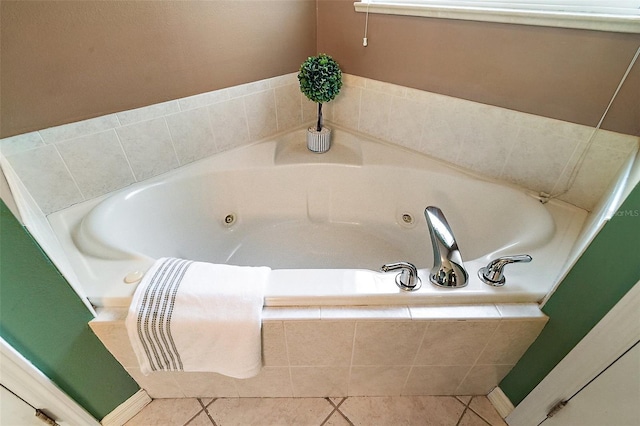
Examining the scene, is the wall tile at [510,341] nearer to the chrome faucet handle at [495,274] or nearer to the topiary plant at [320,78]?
the chrome faucet handle at [495,274]

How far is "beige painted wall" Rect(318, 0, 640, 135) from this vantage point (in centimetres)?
93

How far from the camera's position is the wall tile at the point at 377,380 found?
3.20 feet

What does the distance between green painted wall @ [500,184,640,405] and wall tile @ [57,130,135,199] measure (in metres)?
1.51

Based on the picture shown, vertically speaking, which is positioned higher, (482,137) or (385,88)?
(385,88)

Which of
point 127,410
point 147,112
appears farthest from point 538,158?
point 127,410

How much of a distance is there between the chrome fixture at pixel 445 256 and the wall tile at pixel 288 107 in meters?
1.07

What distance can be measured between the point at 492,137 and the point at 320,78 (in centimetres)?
79

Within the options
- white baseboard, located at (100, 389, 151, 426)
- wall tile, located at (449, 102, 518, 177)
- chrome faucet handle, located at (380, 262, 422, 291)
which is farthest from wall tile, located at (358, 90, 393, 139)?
white baseboard, located at (100, 389, 151, 426)

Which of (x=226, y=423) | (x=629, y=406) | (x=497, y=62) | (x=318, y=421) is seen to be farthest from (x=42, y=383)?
(x=497, y=62)

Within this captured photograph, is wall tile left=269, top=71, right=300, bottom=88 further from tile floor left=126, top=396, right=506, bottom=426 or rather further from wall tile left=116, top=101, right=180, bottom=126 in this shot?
tile floor left=126, top=396, right=506, bottom=426

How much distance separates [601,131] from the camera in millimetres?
989

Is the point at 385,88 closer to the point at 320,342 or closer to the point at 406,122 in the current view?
the point at 406,122

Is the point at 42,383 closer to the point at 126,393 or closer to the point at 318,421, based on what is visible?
the point at 126,393

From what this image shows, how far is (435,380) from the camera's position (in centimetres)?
103
